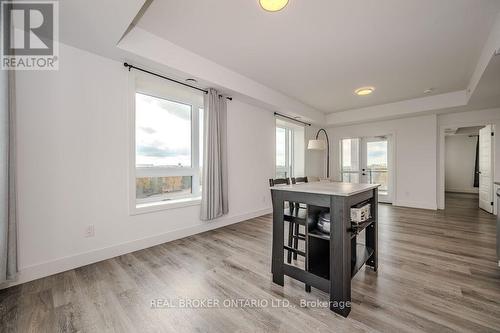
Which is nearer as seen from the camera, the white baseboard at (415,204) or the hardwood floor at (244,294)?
the hardwood floor at (244,294)

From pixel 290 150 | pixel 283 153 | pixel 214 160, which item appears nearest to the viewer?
pixel 214 160

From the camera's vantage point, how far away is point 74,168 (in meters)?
2.22

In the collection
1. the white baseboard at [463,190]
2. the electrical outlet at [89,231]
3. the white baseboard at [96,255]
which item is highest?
the electrical outlet at [89,231]

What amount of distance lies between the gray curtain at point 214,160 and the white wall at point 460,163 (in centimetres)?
918

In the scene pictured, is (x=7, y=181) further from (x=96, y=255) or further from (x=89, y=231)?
(x=96, y=255)

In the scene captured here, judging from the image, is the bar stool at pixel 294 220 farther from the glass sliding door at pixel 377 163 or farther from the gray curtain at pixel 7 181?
the glass sliding door at pixel 377 163

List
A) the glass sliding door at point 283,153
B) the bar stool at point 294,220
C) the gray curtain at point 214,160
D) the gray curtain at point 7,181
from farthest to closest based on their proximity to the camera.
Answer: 1. the glass sliding door at point 283,153
2. the gray curtain at point 214,160
3. the bar stool at point 294,220
4. the gray curtain at point 7,181

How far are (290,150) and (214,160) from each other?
3.17 metres

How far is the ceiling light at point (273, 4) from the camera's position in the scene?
1.87 m

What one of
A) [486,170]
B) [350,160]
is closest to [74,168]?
[350,160]

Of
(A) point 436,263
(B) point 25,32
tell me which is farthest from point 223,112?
(A) point 436,263

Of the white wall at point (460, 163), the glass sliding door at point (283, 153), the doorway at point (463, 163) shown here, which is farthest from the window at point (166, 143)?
the white wall at point (460, 163)

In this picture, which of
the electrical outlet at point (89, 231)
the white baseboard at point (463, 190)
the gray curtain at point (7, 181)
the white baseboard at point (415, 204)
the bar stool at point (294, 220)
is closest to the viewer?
the gray curtain at point (7, 181)

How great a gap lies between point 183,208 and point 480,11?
4.18 m
